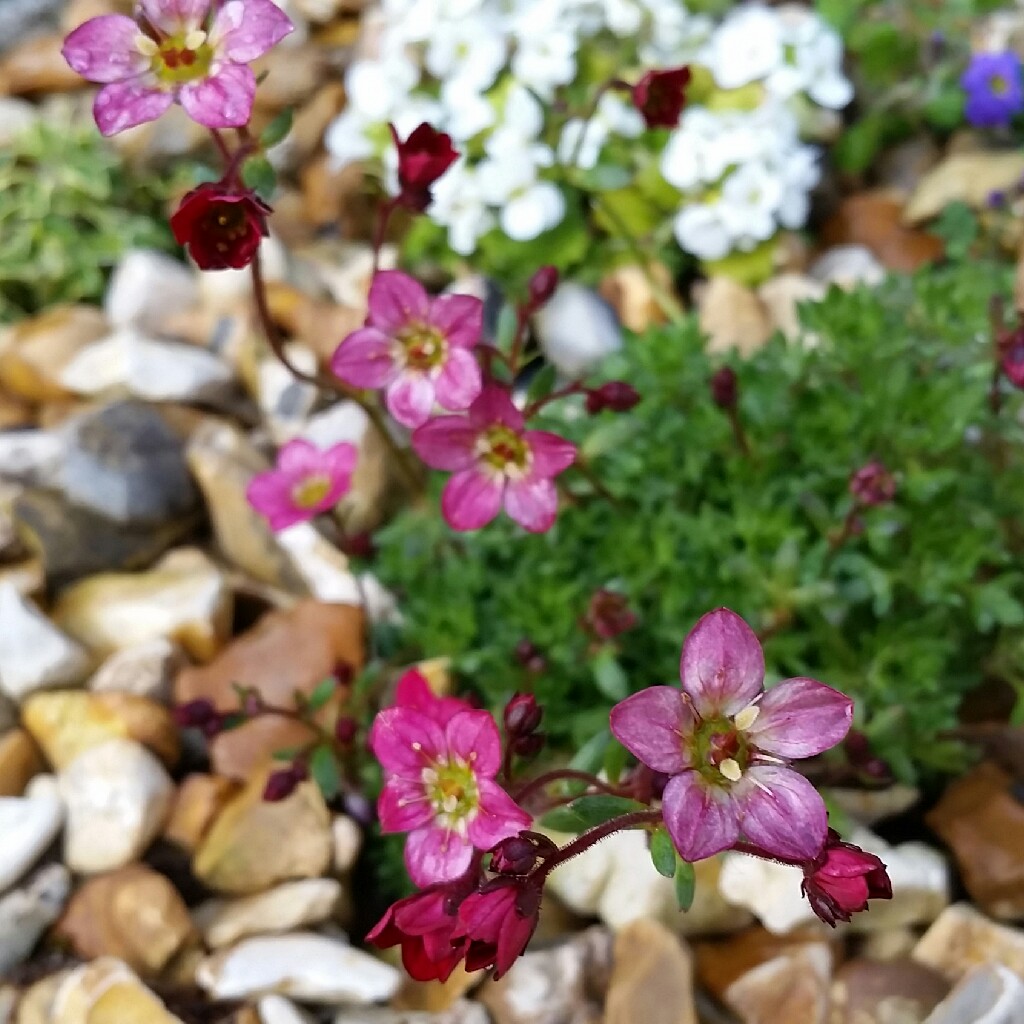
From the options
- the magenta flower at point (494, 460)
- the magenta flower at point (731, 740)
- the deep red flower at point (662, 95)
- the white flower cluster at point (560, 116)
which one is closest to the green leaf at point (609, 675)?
the magenta flower at point (494, 460)

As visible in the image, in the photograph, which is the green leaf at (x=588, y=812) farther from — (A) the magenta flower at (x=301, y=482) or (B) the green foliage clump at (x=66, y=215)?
(B) the green foliage clump at (x=66, y=215)

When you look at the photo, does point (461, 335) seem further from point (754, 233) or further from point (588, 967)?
point (754, 233)

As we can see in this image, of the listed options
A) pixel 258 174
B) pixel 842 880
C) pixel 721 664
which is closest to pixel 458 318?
pixel 258 174

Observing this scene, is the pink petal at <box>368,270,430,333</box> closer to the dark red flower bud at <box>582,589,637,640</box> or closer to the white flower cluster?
the dark red flower bud at <box>582,589,637,640</box>

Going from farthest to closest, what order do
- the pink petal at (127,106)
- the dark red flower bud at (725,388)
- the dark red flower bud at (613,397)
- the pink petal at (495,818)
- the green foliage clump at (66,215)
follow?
1. the green foliage clump at (66,215)
2. the dark red flower bud at (725,388)
3. the dark red flower bud at (613,397)
4. the pink petal at (127,106)
5. the pink petal at (495,818)

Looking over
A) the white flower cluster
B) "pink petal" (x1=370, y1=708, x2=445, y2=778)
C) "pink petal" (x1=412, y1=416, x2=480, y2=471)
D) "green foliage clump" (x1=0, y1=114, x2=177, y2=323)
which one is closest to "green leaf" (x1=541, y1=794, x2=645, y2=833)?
"pink petal" (x1=370, y1=708, x2=445, y2=778)

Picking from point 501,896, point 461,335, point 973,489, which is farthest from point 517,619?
point 501,896
